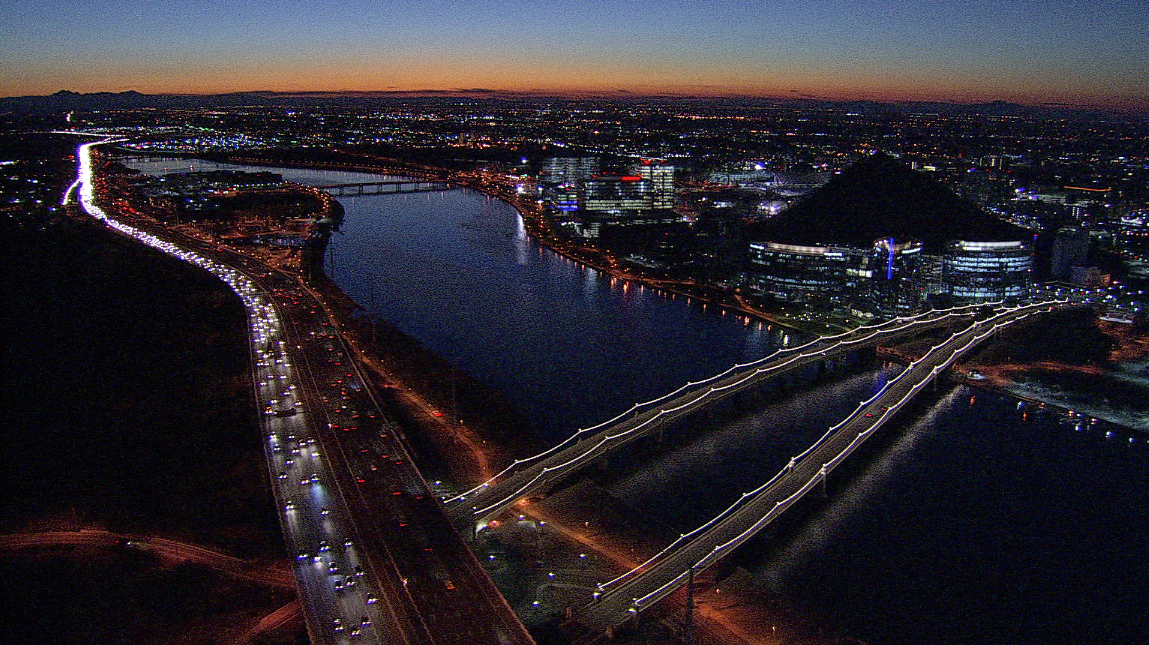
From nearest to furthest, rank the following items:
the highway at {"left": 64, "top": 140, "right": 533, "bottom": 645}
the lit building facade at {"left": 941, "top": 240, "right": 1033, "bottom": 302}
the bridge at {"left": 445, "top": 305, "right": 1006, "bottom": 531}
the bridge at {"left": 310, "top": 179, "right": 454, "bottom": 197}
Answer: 1. the highway at {"left": 64, "top": 140, "right": 533, "bottom": 645}
2. the bridge at {"left": 445, "top": 305, "right": 1006, "bottom": 531}
3. the lit building facade at {"left": 941, "top": 240, "right": 1033, "bottom": 302}
4. the bridge at {"left": 310, "top": 179, "right": 454, "bottom": 197}

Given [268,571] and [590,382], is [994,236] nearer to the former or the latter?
[590,382]

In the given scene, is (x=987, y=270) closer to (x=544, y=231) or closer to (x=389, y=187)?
(x=544, y=231)

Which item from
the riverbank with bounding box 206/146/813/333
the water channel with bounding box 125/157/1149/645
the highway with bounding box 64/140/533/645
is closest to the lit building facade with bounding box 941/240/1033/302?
the riverbank with bounding box 206/146/813/333

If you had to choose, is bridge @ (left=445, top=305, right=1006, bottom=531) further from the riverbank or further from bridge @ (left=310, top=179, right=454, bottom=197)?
bridge @ (left=310, top=179, right=454, bottom=197)

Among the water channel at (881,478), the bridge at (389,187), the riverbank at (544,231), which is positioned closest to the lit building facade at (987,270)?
the riverbank at (544,231)

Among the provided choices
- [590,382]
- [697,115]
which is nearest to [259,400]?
[590,382]

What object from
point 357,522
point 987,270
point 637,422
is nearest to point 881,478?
→ point 637,422
